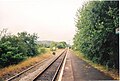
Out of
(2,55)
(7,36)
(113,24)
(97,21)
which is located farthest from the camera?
(7,36)

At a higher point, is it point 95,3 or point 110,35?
point 95,3

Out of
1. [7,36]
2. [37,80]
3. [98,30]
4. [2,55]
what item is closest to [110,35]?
[98,30]

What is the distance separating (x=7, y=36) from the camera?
36094 millimetres

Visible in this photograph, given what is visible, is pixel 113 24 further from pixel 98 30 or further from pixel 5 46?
pixel 5 46

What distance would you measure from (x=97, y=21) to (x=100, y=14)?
29.8 inches

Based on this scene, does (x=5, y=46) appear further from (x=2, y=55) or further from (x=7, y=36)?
(x=7, y=36)

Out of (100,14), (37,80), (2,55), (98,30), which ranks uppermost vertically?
(100,14)

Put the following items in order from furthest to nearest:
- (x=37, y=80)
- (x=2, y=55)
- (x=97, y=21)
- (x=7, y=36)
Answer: (x=7, y=36) → (x=2, y=55) → (x=97, y=21) → (x=37, y=80)

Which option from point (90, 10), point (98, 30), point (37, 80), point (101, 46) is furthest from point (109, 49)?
point (37, 80)

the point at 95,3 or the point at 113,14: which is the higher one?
the point at 95,3

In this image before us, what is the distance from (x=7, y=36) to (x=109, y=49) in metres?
20.1

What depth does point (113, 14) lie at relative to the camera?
690 inches

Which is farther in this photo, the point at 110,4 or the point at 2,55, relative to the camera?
the point at 2,55

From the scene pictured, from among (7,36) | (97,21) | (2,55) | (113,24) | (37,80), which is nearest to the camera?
(37,80)
